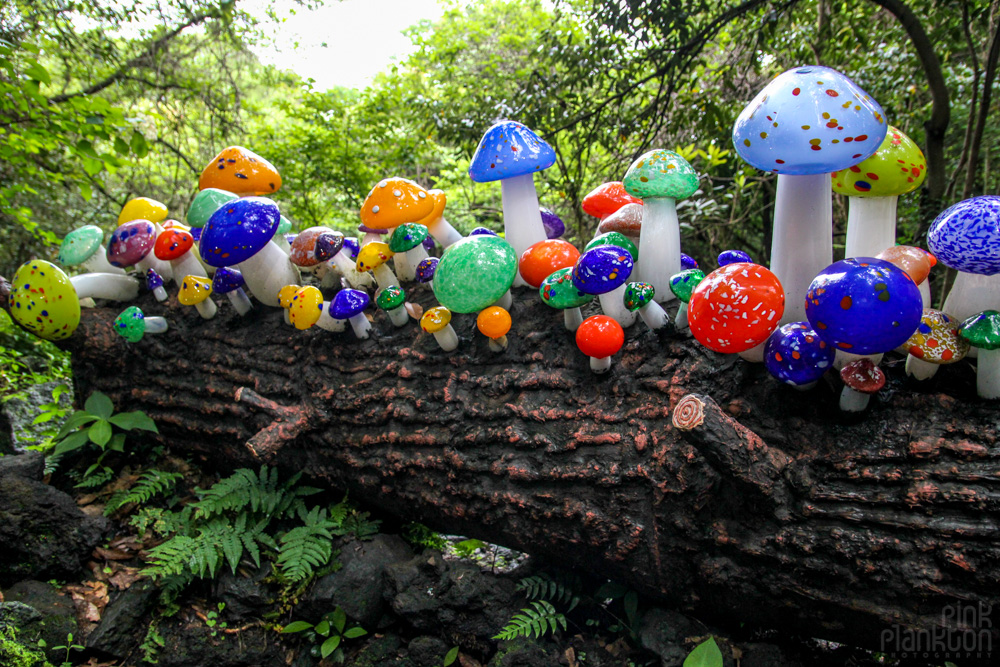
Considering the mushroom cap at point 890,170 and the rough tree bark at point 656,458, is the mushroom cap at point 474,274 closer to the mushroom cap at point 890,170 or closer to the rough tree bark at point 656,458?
the rough tree bark at point 656,458

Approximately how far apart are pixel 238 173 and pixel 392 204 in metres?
1.11

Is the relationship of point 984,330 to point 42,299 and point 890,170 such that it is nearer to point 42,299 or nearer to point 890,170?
point 890,170

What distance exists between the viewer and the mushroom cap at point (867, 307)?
4.84 feet

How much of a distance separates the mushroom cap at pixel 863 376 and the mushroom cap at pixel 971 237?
0.38 metres

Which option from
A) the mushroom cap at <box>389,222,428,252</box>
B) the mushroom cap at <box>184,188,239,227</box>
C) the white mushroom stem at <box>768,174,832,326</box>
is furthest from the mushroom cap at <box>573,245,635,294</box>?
the mushroom cap at <box>184,188,239,227</box>

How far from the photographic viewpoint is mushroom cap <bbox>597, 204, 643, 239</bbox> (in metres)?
2.61

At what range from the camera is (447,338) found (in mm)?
2637

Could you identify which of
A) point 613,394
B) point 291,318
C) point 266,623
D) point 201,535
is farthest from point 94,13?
point 613,394

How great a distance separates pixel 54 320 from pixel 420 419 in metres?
2.24

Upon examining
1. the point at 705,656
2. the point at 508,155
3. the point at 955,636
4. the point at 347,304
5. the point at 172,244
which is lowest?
the point at 705,656

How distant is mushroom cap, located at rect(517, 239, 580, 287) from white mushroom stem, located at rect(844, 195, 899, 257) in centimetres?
109

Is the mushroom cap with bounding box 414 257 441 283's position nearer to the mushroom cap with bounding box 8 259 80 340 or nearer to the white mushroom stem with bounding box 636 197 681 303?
the white mushroom stem with bounding box 636 197 681 303

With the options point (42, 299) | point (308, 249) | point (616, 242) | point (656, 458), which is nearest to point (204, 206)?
point (308, 249)

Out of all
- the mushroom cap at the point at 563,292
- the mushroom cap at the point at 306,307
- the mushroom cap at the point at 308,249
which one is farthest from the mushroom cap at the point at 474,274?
the mushroom cap at the point at 308,249
